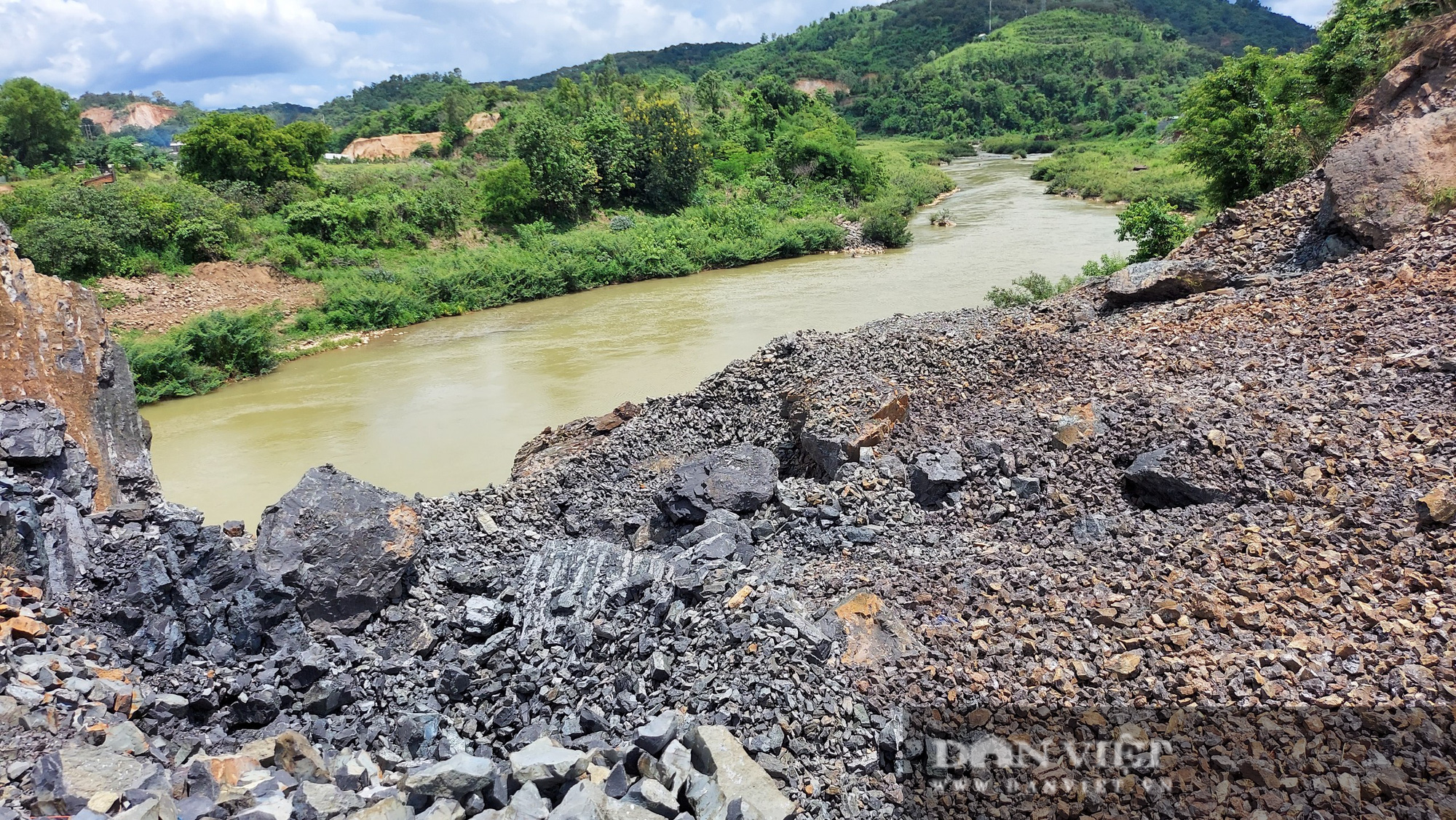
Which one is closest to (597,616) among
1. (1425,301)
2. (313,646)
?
(313,646)

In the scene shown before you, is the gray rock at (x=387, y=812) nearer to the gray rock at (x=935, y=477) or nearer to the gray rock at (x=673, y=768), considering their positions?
the gray rock at (x=673, y=768)

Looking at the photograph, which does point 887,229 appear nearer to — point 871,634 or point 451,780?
point 871,634

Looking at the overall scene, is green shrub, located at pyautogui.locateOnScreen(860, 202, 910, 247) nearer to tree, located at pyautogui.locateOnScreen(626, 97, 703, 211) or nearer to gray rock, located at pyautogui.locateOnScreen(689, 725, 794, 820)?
tree, located at pyautogui.locateOnScreen(626, 97, 703, 211)

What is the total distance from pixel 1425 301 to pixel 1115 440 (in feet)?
11.2

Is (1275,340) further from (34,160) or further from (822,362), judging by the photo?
(34,160)

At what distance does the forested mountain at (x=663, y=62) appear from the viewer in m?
113

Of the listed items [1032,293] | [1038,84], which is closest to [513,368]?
[1032,293]

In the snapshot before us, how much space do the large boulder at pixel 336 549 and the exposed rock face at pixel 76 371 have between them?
200 cm

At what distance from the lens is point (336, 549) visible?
18.0 ft

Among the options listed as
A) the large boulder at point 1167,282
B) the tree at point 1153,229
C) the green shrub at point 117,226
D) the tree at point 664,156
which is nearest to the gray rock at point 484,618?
the large boulder at point 1167,282

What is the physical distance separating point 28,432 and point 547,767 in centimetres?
489

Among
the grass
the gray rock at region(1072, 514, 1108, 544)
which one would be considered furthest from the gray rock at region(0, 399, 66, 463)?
the grass

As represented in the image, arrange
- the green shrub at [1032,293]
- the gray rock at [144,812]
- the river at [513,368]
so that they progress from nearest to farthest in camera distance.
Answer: the gray rock at [144,812]
the river at [513,368]
the green shrub at [1032,293]

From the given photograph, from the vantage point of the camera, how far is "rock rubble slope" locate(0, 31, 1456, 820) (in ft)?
11.5
